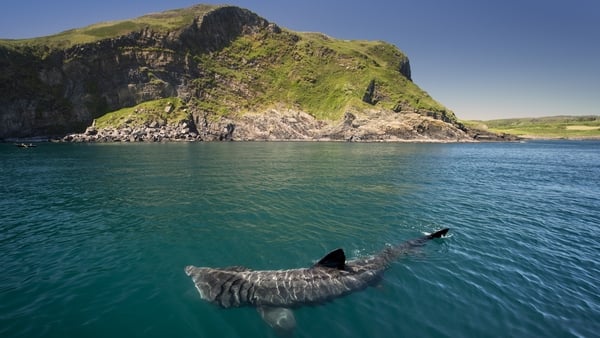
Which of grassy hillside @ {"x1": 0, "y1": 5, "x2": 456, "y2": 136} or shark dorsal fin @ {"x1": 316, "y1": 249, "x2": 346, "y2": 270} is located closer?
shark dorsal fin @ {"x1": 316, "y1": 249, "x2": 346, "y2": 270}

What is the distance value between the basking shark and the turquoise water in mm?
403

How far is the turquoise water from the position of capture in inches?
430

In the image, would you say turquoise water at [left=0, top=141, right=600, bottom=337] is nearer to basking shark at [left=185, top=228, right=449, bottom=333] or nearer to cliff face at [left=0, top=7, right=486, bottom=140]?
basking shark at [left=185, top=228, right=449, bottom=333]

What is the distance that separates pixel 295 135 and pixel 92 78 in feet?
418

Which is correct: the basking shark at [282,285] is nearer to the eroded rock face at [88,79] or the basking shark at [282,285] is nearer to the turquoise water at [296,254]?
the turquoise water at [296,254]

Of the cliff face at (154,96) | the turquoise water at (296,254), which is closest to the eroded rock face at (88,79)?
the cliff face at (154,96)

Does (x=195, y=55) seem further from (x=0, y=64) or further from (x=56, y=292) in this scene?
(x=56, y=292)

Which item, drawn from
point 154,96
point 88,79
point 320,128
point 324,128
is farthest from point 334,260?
point 88,79

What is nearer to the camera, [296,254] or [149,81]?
[296,254]

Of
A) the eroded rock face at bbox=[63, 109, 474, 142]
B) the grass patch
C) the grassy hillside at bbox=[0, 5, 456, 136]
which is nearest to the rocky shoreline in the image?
the eroded rock face at bbox=[63, 109, 474, 142]

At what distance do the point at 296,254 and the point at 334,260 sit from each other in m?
4.14

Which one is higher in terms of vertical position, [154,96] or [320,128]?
[154,96]

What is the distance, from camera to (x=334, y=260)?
42.8 feet

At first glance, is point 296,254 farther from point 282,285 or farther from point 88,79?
point 88,79
